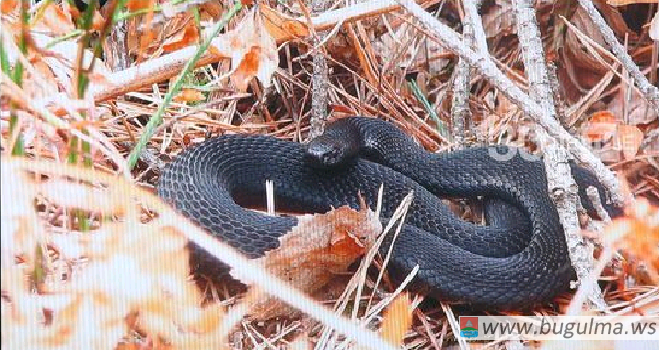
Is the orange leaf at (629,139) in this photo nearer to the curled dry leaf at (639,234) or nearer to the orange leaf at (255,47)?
the curled dry leaf at (639,234)

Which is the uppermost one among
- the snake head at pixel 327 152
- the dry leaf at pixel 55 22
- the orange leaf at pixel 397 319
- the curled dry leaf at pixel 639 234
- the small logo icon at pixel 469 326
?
the dry leaf at pixel 55 22

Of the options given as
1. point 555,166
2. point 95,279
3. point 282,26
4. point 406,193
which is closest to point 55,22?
point 282,26

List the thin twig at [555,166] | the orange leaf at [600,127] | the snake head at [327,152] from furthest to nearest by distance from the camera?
the orange leaf at [600,127]
the snake head at [327,152]
the thin twig at [555,166]

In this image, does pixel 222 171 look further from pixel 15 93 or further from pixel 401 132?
pixel 15 93

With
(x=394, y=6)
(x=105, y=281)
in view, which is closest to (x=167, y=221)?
(x=105, y=281)

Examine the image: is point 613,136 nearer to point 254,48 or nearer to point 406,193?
point 406,193

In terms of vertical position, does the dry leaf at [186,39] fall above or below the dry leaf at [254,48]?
above

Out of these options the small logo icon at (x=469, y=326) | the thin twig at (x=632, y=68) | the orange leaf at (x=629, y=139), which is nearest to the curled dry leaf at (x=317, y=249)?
the small logo icon at (x=469, y=326)
